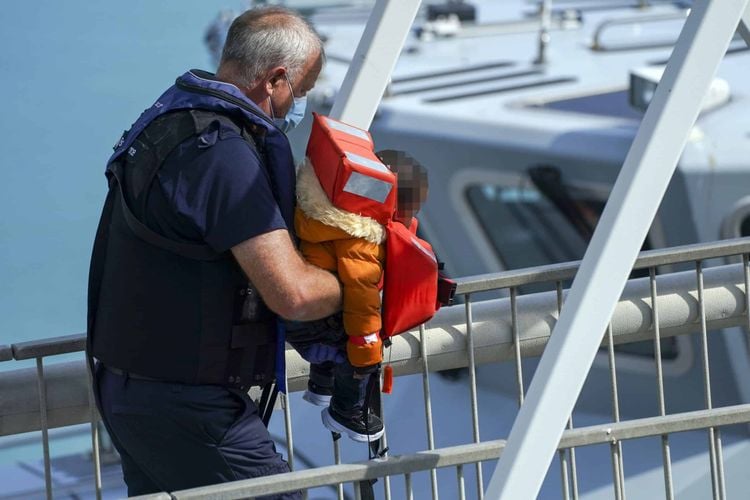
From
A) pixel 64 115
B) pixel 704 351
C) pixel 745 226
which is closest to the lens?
pixel 704 351

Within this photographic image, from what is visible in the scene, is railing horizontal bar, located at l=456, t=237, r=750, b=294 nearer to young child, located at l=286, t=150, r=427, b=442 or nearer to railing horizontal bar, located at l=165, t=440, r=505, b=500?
young child, located at l=286, t=150, r=427, b=442

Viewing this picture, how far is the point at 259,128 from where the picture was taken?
296 centimetres

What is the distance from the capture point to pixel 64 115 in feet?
80.9

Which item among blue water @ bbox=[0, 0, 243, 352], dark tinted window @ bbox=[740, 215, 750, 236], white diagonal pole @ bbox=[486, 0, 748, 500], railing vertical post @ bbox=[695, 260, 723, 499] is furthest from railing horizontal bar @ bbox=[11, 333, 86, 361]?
blue water @ bbox=[0, 0, 243, 352]

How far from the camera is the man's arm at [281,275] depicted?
2.84m

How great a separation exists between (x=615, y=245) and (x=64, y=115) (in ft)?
75.4

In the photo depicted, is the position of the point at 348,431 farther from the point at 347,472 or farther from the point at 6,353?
the point at 6,353

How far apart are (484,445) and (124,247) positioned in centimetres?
93

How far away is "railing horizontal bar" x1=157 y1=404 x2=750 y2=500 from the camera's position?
2691 millimetres

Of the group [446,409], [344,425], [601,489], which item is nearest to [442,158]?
[446,409]

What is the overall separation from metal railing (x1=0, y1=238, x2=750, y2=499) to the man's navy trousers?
0.79ft

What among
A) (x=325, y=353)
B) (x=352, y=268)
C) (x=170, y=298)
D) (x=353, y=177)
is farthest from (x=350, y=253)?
(x=170, y=298)

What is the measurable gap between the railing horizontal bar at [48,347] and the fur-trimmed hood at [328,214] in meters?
0.73

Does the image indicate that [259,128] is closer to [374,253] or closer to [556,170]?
[374,253]
